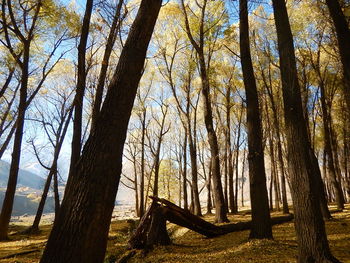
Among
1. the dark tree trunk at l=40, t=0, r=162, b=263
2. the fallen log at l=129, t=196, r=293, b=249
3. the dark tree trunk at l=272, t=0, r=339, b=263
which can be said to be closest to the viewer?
the dark tree trunk at l=40, t=0, r=162, b=263

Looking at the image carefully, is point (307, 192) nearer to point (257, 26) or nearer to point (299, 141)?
point (299, 141)

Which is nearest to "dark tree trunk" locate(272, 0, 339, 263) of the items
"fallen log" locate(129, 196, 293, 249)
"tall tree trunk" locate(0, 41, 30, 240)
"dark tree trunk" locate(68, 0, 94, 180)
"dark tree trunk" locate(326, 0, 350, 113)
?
"dark tree trunk" locate(326, 0, 350, 113)

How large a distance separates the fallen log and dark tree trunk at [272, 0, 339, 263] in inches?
133

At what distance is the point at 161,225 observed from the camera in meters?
6.28

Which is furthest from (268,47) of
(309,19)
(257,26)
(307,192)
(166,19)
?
(307,192)

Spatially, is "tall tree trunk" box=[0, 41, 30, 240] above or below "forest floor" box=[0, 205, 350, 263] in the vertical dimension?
above

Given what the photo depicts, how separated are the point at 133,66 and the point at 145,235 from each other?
4.23 metres

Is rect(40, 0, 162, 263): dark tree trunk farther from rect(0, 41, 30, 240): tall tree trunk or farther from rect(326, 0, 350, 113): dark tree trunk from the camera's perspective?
rect(0, 41, 30, 240): tall tree trunk

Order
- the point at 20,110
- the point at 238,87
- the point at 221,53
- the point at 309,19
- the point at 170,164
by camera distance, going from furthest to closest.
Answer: the point at 170,164 < the point at 238,87 < the point at 221,53 < the point at 309,19 < the point at 20,110

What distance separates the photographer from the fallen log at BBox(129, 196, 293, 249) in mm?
6048

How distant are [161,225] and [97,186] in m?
3.76

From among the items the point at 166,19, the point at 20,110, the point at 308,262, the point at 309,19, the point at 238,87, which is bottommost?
the point at 308,262

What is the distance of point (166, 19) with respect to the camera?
15102 millimetres

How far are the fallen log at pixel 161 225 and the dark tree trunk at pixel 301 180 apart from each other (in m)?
3.39
